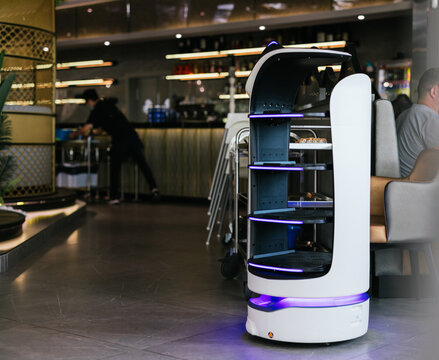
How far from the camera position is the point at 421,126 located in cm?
448

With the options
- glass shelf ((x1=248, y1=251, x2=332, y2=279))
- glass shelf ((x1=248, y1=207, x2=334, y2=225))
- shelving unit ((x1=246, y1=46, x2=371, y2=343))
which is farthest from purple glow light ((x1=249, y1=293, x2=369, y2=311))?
glass shelf ((x1=248, y1=207, x2=334, y2=225))

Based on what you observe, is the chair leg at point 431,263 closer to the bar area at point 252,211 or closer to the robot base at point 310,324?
the bar area at point 252,211

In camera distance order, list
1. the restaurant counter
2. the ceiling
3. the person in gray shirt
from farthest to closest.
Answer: the restaurant counter
the ceiling
the person in gray shirt

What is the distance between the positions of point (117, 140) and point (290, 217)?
696 centimetres

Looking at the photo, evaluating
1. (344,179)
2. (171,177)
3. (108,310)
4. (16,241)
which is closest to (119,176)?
(171,177)

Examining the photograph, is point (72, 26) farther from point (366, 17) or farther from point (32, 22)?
point (366, 17)

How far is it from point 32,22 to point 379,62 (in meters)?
4.96

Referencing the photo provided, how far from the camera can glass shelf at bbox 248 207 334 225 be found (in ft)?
9.89

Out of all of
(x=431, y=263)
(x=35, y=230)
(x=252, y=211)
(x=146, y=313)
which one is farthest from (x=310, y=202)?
(x=35, y=230)

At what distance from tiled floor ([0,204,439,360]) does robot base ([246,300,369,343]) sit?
0.05 metres

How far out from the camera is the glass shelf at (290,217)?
3.01 meters

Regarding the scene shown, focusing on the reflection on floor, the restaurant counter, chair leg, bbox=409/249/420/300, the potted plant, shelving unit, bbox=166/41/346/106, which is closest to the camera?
chair leg, bbox=409/249/420/300

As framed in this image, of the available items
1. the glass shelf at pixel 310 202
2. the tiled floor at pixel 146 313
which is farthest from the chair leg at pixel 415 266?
the glass shelf at pixel 310 202

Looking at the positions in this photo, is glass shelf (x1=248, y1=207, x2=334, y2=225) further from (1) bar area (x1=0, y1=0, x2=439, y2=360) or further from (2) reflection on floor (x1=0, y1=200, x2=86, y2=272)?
(2) reflection on floor (x1=0, y1=200, x2=86, y2=272)
